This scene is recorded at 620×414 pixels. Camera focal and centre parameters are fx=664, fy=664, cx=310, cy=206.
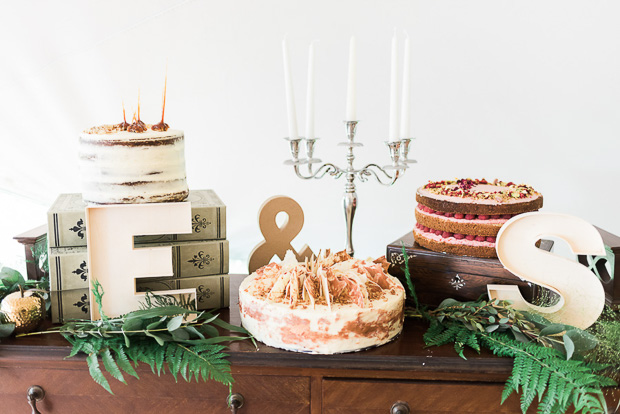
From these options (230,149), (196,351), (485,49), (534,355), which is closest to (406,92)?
(534,355)

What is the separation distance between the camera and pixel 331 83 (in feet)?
7.90

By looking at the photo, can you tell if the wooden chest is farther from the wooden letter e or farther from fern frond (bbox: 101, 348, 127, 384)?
fern frond (bbox: 101, 348, 127, 384)

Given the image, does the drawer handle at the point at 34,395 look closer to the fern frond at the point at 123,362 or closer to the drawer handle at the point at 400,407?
Answer: the fern frond at the point at 123,362

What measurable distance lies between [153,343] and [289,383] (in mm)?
287

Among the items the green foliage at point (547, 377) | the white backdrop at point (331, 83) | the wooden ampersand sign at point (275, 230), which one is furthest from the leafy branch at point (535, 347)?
the white backdrop at point (331, 83)

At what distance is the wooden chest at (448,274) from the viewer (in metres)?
1.48

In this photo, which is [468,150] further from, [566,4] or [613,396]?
[613,396]

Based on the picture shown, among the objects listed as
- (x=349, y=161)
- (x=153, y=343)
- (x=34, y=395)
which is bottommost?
(x=34, y=395)

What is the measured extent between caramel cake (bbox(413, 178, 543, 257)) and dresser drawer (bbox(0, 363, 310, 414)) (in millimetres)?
473

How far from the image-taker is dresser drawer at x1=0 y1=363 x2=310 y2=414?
1347 millimetres

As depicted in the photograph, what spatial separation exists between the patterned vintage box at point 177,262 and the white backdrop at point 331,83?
1003 millimetres

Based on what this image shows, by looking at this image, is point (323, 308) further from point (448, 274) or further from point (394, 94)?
point (394, 94)

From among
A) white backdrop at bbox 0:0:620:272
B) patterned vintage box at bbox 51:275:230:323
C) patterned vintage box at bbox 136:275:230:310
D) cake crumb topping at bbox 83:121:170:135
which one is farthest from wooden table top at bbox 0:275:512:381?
white backdrop at bbox 0:0:620:272

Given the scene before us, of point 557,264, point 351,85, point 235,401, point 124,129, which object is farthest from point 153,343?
point 557,264
